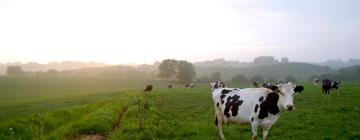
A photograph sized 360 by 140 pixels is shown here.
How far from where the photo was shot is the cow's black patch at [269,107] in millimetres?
13220

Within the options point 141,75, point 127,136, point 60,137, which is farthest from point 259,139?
point 141,75

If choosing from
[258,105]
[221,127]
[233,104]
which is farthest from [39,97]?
[258,105]

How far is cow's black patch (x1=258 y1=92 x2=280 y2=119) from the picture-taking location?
13.2 m

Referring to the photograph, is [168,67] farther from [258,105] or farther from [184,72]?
[258,105]

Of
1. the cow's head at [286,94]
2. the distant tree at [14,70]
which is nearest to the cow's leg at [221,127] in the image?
the cow's head at [286,94]

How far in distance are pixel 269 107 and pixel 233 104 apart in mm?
1912

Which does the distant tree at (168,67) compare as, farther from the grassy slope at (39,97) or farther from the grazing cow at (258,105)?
the grazing cow at (258,105)

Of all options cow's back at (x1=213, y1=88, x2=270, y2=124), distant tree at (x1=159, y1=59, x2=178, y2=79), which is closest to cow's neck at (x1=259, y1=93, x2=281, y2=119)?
Result: cow's back at (x1=213, y1=88, x2=270, y2=124)

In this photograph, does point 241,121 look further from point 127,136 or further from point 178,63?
point 178,63

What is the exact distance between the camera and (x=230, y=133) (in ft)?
55.2

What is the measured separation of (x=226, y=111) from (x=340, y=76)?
172 m

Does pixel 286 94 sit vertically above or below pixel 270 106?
above

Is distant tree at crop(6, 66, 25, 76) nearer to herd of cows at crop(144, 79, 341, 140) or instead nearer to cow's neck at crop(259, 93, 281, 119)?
herd of cows at crop(144, 79, 341, 140)

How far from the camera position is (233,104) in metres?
14.8
